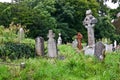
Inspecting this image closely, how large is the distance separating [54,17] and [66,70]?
31.2 m

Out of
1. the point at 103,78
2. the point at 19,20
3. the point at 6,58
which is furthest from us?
the point at 19,20

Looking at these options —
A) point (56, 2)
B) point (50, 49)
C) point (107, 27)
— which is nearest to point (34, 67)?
point (50, 49)

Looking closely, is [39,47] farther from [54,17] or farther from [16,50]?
[54,17]

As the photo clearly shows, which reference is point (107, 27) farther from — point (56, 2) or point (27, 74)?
point (27, 74)

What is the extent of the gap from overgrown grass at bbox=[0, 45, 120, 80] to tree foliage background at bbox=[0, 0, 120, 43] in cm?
2111

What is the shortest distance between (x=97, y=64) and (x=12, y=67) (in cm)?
315

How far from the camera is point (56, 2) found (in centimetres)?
4597

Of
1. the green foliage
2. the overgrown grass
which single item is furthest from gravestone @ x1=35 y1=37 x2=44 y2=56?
the green foliage

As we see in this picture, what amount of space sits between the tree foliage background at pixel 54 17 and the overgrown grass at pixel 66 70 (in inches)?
831

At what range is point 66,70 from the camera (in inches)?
559

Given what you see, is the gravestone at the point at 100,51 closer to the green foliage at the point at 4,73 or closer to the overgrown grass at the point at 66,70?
the overgrown grass at the point at 66,70

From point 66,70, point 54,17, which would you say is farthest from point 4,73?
point 54,17

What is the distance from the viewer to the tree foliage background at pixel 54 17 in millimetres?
38766

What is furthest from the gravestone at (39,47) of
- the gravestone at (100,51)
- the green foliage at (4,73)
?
the green foliage at (4,73)
